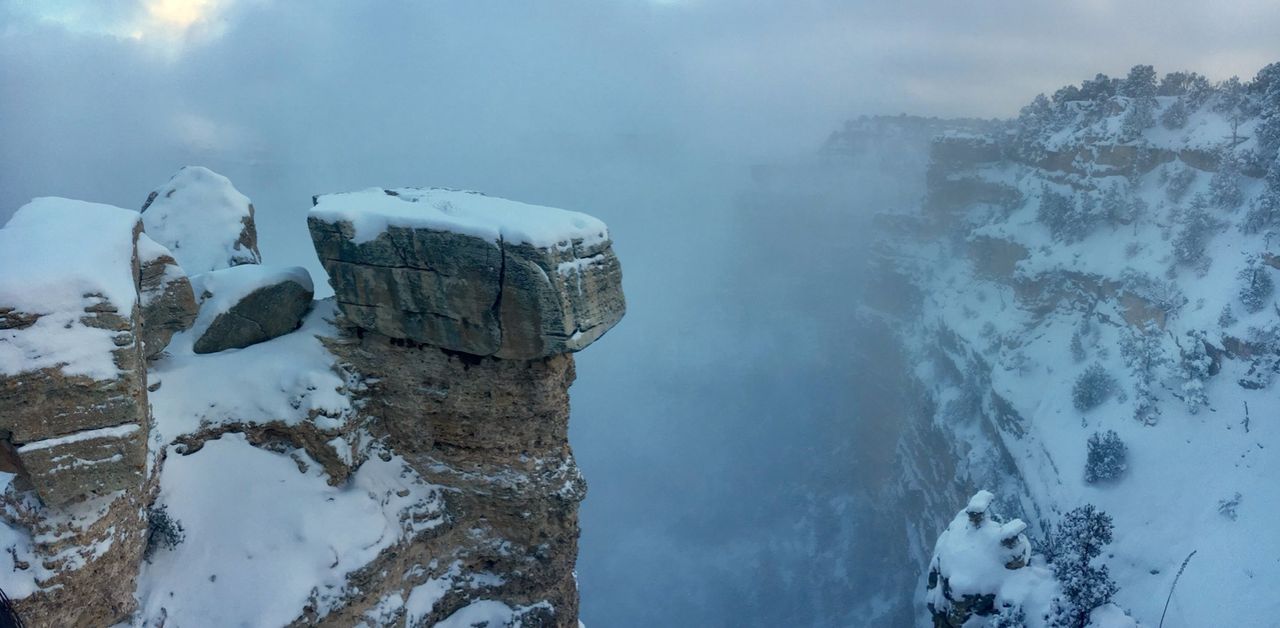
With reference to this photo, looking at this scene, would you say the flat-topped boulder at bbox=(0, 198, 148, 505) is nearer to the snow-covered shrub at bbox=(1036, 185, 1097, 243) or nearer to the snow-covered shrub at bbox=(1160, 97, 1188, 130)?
the snow-covered shrub at bbox=(1036, 185, 1097, 243)

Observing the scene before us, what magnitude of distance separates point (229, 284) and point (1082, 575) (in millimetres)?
24209

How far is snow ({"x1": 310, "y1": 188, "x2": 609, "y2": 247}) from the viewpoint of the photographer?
1167cm

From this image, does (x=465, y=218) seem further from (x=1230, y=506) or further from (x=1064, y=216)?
(x=1064, y=216)

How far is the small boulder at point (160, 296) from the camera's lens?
12.4 meters

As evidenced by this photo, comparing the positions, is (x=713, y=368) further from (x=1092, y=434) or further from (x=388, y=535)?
(x=388, y=535)

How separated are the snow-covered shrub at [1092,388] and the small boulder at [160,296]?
4835 cm

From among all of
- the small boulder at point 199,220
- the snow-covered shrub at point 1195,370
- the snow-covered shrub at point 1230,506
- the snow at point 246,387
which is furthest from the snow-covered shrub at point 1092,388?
the small boulder at point 199,220

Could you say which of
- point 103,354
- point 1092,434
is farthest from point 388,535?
point 1092,434

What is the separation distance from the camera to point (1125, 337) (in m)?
43.1

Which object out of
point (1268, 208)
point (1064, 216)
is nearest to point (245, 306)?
point (1268, 208)

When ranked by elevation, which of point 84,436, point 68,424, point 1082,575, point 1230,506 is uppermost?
point 68,424

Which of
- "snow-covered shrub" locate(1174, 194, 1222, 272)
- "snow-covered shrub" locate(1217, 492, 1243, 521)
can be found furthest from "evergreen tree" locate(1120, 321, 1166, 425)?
"snow-covered shrub" locate(1217, 492, 1243, 521)

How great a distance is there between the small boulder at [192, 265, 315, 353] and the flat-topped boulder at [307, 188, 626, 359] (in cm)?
170

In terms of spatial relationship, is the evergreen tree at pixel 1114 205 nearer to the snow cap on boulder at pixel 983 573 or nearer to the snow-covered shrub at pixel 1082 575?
the snow-covered shrub at pixel 1082 575
